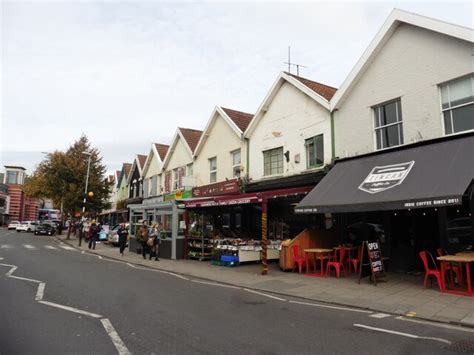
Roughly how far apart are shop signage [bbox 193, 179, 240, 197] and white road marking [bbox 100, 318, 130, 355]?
38.6 feet

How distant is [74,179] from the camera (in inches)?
1489

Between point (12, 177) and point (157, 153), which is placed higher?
point (12, 177)

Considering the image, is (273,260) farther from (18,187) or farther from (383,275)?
(18,187)

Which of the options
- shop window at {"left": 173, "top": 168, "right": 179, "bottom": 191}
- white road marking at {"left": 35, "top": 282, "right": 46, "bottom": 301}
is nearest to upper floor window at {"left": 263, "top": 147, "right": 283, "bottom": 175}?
shop window at {"left": 173, "top": 168, "right": 179, "bottom": 191}

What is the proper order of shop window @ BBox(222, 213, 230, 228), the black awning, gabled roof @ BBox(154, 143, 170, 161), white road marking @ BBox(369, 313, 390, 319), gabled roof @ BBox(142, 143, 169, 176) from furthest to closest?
1. gabled roof @ BBox(154, 143, 170, 161)
2. gabled roof @ BBox(142, 143, 169, 176)
3. shop window @ BBox(222, 213, 230, 228)
4. the black awning
5. white road marking @ BBox(369, 313, 390, 319)

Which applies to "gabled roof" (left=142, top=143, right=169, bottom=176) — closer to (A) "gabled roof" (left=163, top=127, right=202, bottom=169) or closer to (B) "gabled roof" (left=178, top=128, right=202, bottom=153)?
(A) "gabled roof" (left=163, top=127, right=202, bottom=169)

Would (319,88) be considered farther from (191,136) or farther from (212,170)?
(191,136)

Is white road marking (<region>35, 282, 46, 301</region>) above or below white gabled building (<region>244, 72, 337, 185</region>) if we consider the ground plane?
below

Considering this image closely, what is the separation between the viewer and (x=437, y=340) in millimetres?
5824

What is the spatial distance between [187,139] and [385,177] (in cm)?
1647

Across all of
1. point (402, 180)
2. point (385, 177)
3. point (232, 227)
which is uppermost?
point (385, 177)

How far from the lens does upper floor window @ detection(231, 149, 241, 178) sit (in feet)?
64.6

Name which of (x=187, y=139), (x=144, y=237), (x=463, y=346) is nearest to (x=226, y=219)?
(x=144, y=237)

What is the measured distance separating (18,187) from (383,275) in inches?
3803
